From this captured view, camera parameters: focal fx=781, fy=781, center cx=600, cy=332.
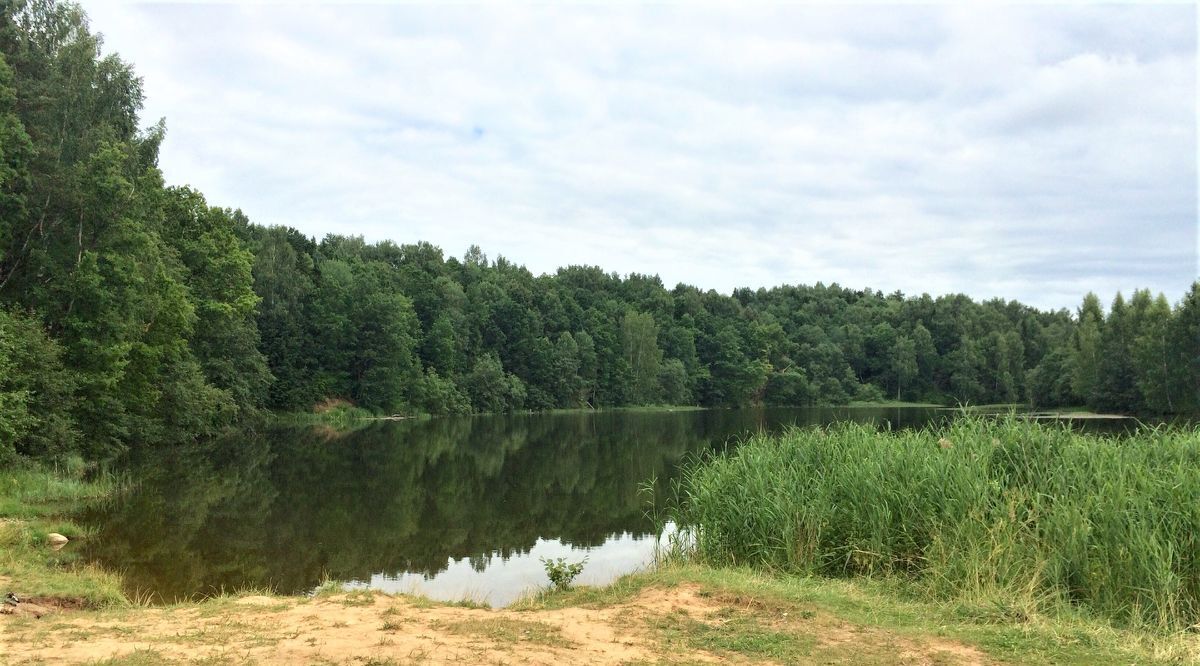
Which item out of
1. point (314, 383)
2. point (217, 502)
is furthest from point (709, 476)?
point (314, 383)

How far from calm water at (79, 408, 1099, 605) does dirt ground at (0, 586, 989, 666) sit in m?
3.43

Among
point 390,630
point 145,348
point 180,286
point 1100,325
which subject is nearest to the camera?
point 390,630

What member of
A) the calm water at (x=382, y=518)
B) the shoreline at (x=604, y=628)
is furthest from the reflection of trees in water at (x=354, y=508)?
the shoreline at (x=604, y=628)

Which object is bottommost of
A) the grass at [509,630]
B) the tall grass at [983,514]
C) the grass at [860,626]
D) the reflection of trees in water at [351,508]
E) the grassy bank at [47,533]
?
the reflection of trees in water at [351,508]

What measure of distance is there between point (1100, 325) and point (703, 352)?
49.9 m

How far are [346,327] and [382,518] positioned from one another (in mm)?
56095

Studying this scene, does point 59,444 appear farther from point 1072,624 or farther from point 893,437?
point 1072,624

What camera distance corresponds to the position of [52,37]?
26719 millimetres

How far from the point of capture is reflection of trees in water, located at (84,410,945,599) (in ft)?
51.6

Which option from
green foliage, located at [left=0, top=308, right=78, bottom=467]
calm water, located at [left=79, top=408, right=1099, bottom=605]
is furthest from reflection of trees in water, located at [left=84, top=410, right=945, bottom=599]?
green foliage, located at [left=0, top=308, right=78, bottom=467]

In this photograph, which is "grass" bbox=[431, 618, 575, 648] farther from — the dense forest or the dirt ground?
the dense forest

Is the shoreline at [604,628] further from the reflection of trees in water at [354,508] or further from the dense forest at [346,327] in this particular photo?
the dense forest at [346,327]

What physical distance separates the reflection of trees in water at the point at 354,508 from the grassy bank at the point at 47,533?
2.61 feet

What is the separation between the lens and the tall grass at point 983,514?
916cm
